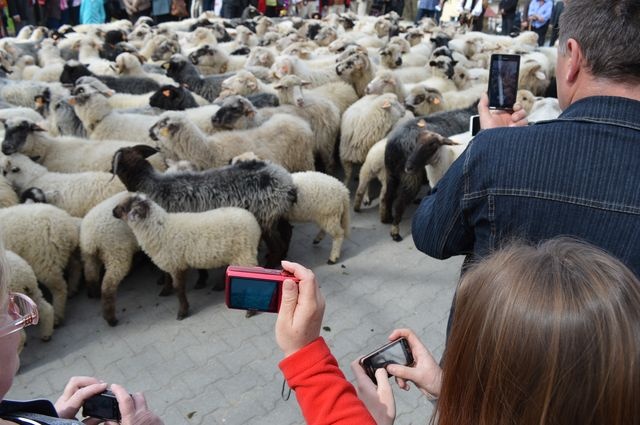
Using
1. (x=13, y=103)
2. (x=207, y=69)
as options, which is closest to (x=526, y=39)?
(x=207, y=69)

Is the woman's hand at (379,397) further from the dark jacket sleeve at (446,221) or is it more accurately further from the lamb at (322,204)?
the lamb at (322,204)

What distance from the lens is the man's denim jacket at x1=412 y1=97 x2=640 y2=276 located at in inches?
55.6

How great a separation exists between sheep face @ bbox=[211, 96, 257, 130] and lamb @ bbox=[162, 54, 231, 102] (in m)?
1.84

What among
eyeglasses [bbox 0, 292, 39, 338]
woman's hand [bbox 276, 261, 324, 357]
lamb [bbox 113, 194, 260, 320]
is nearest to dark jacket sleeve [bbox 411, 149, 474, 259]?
woman's hand [bbox 276, 261, 324, 357]

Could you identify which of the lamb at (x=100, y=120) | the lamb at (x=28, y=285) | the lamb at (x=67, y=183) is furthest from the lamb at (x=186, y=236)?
the lamb at (x=100, y=120)

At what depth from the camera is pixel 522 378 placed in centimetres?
103

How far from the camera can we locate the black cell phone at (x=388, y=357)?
5.11 ft

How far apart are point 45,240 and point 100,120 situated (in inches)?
87.0

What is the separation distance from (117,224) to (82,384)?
9.15 feet

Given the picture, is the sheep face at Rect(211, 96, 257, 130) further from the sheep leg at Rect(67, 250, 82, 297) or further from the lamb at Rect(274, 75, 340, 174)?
the sheep leg at Rect(67, 250, 82, 297)

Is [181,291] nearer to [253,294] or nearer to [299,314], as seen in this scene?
[253,294]

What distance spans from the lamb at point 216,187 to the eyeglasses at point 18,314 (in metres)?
3.35

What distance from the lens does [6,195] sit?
454 centimetres

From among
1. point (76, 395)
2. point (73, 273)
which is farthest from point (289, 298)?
point (73, 273)
